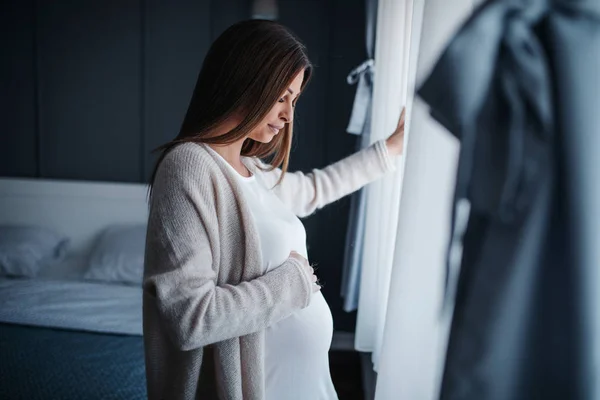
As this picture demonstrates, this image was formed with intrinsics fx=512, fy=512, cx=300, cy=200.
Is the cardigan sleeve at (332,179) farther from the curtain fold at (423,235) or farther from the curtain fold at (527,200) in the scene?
the curtain fold at (527,200)

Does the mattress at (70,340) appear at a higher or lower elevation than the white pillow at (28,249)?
lower

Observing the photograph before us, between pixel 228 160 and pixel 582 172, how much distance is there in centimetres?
82

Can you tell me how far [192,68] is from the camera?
9.40 feet

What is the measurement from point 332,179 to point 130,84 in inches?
77.4

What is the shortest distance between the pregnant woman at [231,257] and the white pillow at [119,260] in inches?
63.5

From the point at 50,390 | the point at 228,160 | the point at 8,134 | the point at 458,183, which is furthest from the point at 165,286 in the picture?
the point at 8,134

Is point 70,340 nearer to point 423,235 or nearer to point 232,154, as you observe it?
point 232,154

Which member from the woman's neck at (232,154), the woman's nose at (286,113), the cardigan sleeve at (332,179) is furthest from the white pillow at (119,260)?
the woman's nose at (286,113)

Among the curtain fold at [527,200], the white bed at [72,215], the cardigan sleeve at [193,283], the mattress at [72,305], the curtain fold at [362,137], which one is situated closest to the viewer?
the curtain fold at [527,200]

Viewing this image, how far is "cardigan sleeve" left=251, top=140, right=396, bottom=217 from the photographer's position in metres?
1.31

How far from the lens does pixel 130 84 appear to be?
2.90 meters

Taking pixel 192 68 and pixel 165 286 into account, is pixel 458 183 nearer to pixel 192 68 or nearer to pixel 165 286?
pixel 165 286

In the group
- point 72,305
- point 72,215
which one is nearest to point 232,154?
point 72,305

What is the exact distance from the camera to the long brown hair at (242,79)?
3.06ft
